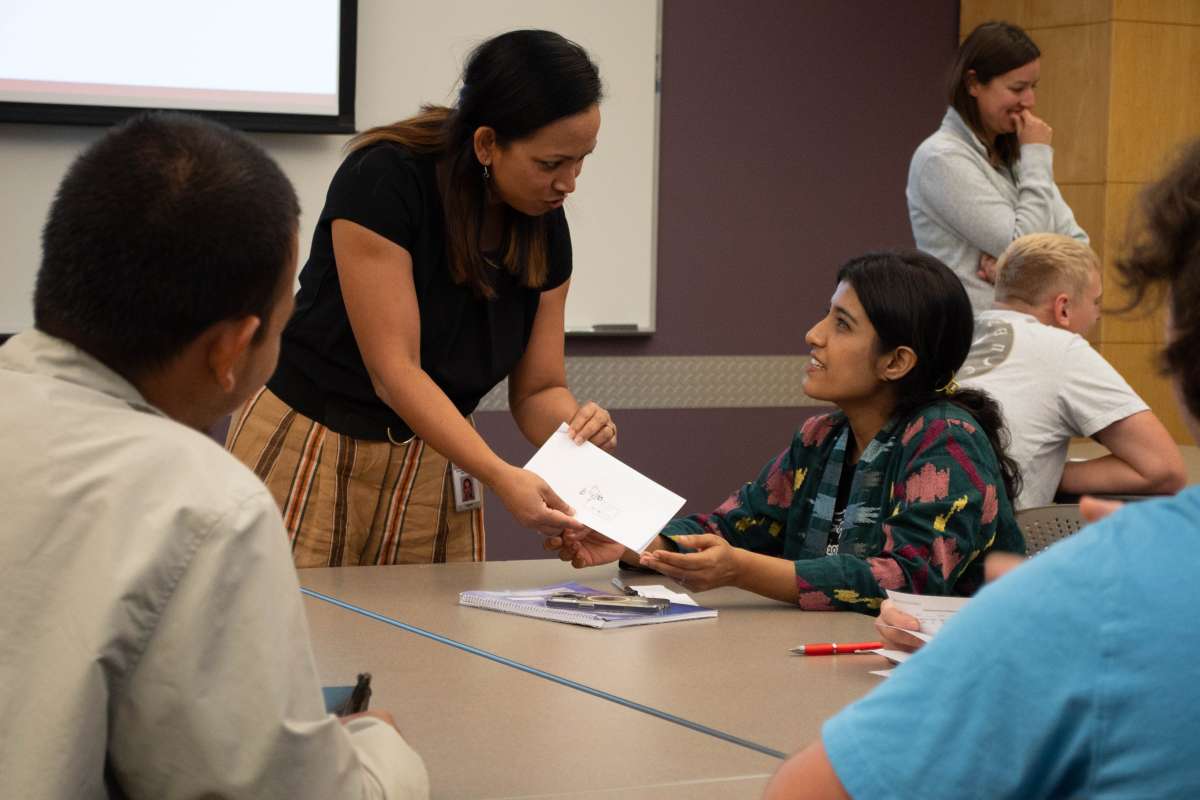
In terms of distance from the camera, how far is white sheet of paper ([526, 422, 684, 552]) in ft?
7.35

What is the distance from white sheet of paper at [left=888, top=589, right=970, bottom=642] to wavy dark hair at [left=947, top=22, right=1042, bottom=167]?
88.3 inches

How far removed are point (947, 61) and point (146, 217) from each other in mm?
5136

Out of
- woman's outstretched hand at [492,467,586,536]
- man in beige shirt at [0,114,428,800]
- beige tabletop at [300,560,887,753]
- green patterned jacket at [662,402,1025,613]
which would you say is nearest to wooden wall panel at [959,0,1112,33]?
green patterned jacket at [662,402,1025,613]

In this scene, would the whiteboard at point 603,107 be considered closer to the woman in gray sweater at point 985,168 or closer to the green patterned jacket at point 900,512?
the woman in gray sweater at point 985,168

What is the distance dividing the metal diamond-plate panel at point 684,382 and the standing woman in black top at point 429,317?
246cm

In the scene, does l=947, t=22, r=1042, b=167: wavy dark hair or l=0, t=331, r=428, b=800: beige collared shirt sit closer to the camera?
l=0, t=331, r=428, b=800: beige collared shirt

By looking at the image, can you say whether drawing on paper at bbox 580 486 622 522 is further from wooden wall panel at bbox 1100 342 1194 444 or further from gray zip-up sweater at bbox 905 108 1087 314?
wooden wall panel at bbox 1100 342 1194 444

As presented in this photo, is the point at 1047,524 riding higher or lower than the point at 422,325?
lower

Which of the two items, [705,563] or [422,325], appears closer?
[705,563]

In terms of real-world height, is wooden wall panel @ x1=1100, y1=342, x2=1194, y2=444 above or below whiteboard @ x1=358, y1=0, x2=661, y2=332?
below

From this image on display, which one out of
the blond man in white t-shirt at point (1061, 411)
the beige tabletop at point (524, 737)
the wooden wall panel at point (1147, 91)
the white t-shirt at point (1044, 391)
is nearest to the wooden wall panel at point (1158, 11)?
the wooden wall panel at point (1147, 91)

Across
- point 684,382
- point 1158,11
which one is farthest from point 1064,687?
point 1158,11

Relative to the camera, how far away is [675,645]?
198 centimetres

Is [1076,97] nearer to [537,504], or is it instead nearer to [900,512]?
[900,512]
